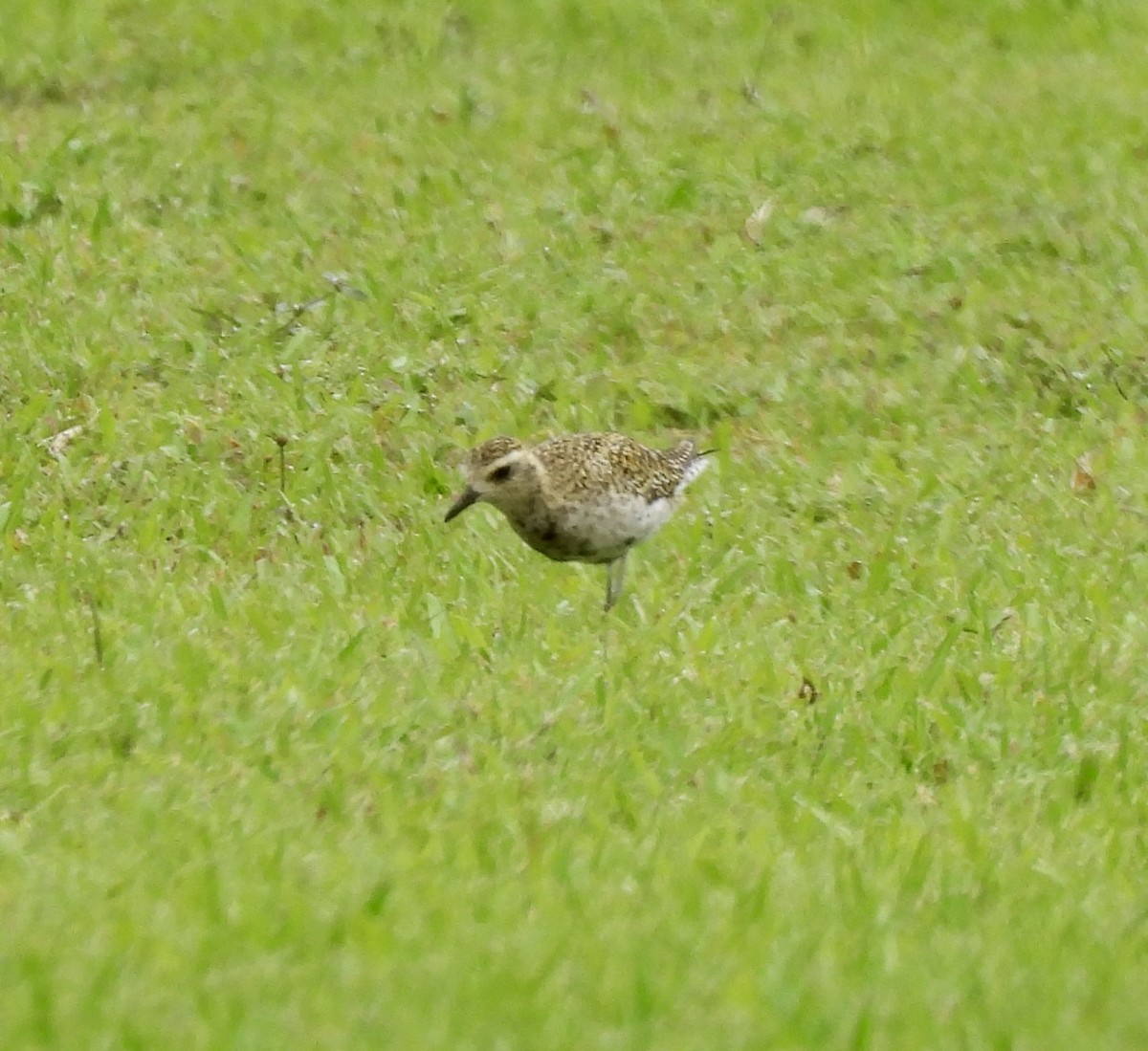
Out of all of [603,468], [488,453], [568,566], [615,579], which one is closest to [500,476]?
[488,453]

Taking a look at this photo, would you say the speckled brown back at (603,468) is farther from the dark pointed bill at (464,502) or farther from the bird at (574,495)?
the dark pointed bill at (464,502)

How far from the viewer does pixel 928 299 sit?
14664 millimetres

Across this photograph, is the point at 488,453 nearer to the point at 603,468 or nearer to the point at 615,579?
the point at 603,468

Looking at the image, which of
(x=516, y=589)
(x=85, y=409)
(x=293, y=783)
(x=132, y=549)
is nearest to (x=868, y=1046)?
(x=293, y=783)

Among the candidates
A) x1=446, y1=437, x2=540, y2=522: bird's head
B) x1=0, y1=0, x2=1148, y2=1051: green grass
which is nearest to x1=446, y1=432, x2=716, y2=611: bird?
x1=446, y1=437, x2=540, y2=522: bird's head

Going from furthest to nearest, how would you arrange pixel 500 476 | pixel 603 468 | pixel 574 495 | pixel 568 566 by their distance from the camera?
pixel 568 566 < pixel 603 468 < pixel 500 476 < pixel 574 495

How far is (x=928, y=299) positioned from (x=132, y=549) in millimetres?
5880

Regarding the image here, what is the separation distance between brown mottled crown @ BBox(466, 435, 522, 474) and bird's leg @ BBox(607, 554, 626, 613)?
644 mm

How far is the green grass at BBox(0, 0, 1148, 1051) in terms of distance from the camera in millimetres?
6258

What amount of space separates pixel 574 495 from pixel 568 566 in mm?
984

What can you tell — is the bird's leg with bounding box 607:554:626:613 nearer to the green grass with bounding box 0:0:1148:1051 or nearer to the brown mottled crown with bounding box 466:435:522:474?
the green grass with bounding box 0:0:1148:1051

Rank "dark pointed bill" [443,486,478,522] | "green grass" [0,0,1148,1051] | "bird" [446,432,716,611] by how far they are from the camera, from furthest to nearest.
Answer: "dark pointed bill" [443,486,478,522] → "bird" [446,432,716,611] → "green grass" [0,0,1148,1051]

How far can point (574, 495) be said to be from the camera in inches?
396

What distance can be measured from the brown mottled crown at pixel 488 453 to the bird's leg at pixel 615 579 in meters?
0.64
